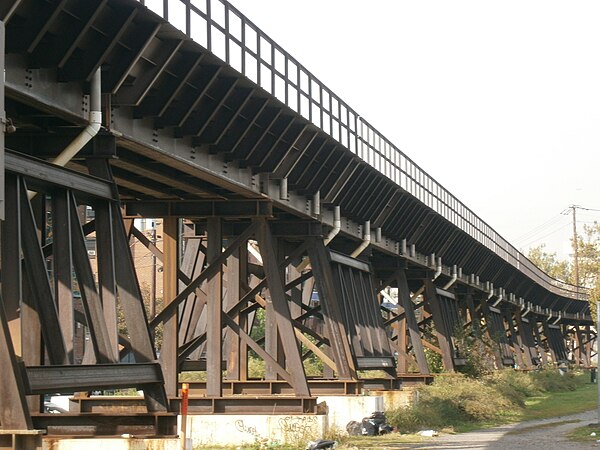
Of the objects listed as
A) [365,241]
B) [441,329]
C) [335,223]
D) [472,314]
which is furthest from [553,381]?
[335,223]

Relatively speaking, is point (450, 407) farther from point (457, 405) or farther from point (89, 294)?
point (89, 294)

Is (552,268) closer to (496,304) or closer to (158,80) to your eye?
(496,304)

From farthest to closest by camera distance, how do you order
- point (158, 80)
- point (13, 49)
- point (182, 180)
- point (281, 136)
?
1. point (281, 136)
2. point (182, 180)
3. point (158, 80)
4. point (13, 49)

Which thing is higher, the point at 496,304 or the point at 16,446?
the point at 496,304

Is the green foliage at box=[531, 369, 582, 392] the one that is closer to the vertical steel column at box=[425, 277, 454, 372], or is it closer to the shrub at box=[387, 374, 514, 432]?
the vertical steel column at box=[425, 277, 454, 372]

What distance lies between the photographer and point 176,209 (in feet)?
82.5

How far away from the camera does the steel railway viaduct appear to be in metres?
14.5

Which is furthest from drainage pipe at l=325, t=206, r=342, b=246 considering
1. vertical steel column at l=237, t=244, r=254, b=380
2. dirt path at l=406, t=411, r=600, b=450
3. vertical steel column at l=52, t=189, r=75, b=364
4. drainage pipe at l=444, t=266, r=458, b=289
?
drainage pipe at l=444, t=266, r=458, b=289

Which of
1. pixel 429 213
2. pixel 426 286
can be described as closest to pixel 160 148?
pixel 429 213

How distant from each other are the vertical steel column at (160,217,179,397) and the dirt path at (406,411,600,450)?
5296mm

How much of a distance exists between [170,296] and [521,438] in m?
9.44

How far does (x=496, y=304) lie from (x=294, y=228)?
135 feet

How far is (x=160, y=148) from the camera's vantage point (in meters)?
19.6

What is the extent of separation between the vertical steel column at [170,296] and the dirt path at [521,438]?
5.30 m
